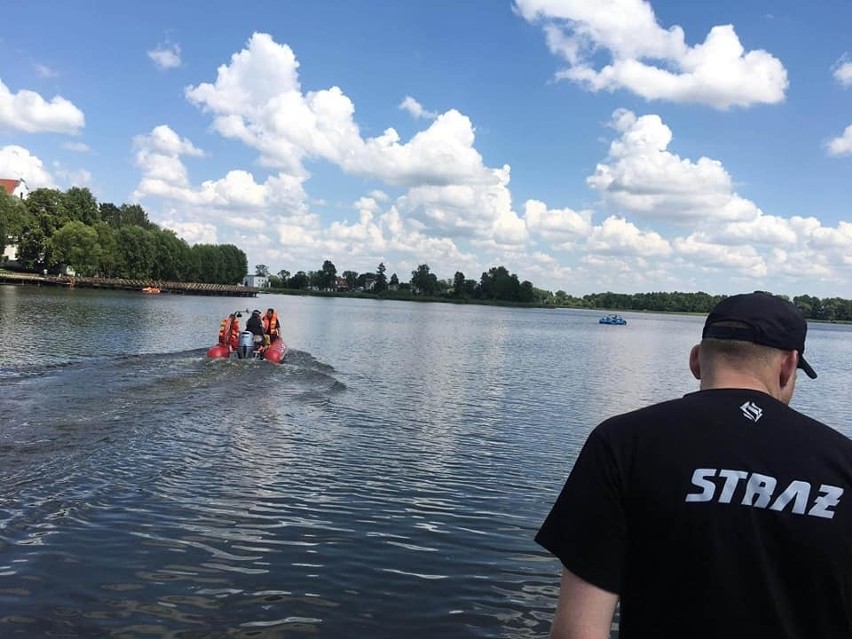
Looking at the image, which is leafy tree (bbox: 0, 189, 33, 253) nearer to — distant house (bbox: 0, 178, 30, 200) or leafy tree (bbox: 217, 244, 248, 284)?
distant house (bbox: 0, 178, 30, 200)

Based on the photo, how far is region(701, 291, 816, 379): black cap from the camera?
2506 mm

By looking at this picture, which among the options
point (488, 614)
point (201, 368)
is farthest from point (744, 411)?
point (201, 368)

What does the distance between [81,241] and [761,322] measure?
119 metres

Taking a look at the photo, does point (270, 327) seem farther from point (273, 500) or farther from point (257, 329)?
point (273, 500)

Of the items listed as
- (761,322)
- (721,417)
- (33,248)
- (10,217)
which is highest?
(10,217)

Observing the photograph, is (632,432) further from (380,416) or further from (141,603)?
(380,416)

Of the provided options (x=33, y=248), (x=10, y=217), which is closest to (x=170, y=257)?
(x=33, y=248)

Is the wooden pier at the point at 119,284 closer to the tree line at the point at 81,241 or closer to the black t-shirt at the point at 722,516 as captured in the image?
the tree line at the point at 81,241

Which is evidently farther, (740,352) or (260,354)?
(260,354)

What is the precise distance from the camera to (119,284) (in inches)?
4439

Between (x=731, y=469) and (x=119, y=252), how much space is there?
5082 inches

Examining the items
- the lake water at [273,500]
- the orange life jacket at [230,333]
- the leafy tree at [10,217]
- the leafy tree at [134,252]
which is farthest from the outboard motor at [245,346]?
the leafy tree at [134,252]

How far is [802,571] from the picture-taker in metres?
2.26

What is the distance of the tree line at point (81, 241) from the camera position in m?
105
